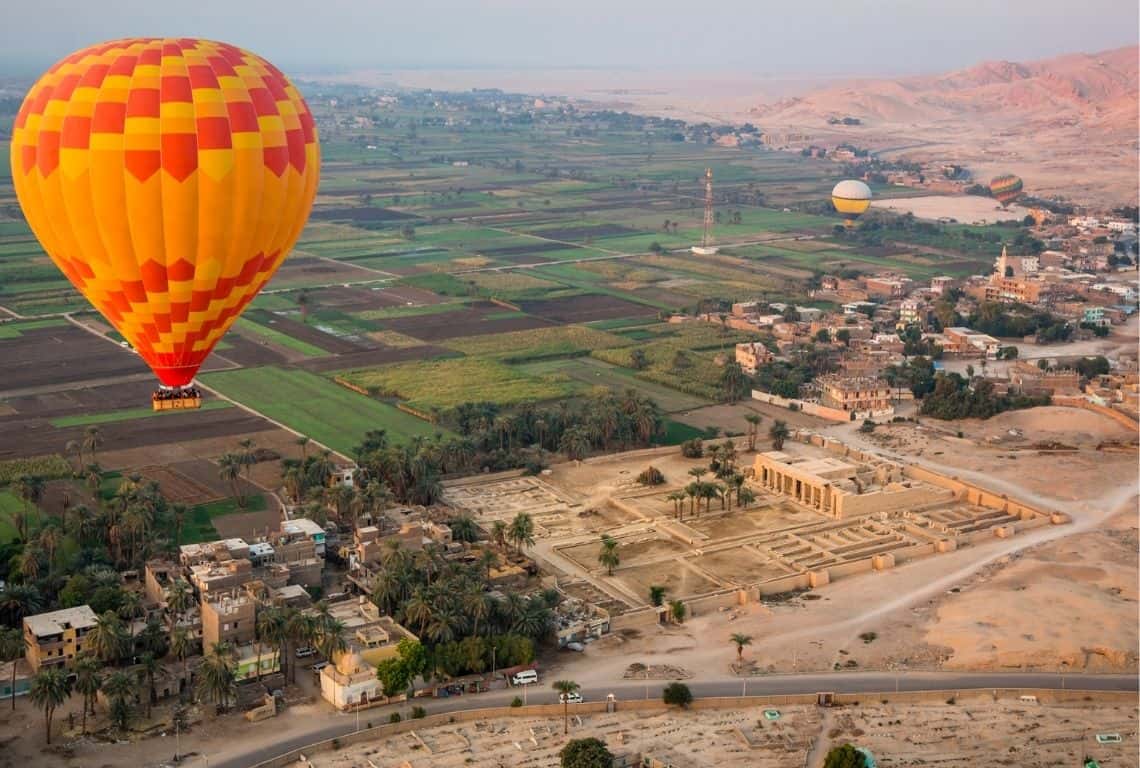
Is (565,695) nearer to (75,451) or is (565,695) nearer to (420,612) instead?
(420,612)

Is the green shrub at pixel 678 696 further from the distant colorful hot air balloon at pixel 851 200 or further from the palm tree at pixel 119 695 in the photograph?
the distant colorful hot air balloon at pixel 851 200

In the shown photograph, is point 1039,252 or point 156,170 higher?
point 156,170

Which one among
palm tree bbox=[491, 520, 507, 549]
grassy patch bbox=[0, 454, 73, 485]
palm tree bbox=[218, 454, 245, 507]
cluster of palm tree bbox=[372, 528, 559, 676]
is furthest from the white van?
grassy patch bbox=[0, 454, 73, 485]

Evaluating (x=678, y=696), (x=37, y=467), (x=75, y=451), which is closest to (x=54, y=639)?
(x=678, y=696)

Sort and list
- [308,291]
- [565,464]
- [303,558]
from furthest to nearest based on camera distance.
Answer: [308,291] → [565,464] → [303,558]

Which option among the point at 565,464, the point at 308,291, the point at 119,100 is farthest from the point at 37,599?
the point at 308,291

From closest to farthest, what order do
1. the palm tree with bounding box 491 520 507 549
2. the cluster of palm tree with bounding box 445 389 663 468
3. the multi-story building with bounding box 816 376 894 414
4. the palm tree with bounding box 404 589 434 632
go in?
the palm tree with bounding box 404 589 434 632 → the palm tree with bounding box 491 520 507 549 → the cluster of palm tree with bounding box 445 389 663 468 → the multi-story building with bounding box 816 376 894 414

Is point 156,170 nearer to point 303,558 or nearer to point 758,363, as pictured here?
point 303,558

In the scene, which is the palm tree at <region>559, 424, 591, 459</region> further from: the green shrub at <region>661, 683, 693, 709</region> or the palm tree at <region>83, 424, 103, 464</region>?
the green shrub at <region>661, 683, 693, 709</region>
